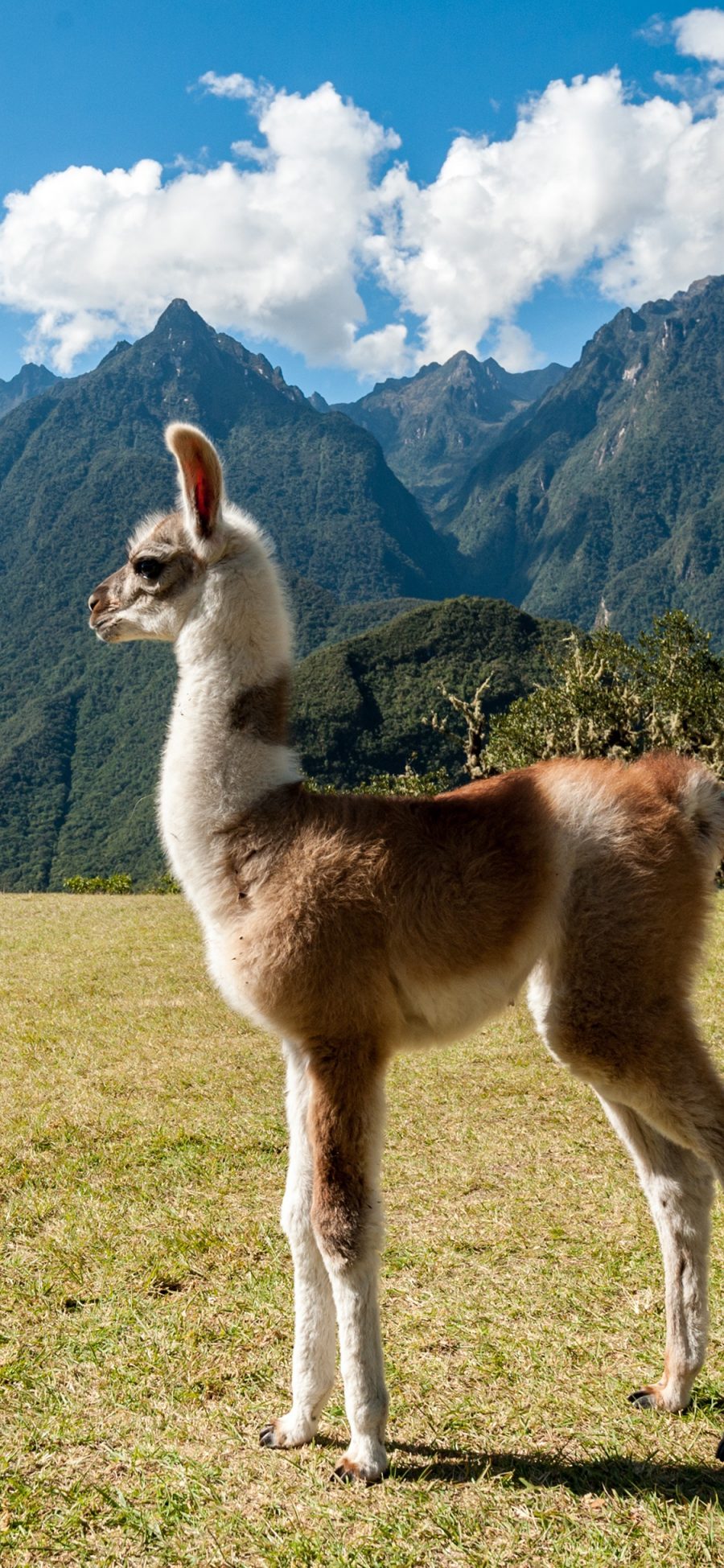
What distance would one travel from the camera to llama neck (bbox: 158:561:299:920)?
2914 mm

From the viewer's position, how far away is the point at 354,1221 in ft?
8.47

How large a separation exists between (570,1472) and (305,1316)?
→ 0.80 metres

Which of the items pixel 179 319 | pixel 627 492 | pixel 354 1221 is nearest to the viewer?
pixel 354 1221

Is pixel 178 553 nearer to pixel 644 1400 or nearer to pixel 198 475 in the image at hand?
Answer: pixel 198 475

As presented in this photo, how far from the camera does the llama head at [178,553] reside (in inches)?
115

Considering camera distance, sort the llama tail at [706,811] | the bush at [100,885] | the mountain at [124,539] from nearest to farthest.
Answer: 1. the llama tail at [706,811]
2. the bush at [100,885]
3. the mountain at [124,539]

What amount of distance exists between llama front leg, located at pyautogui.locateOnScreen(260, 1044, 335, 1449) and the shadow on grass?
0.86 ft

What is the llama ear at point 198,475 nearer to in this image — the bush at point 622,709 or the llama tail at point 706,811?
the llama tail at point 706,811

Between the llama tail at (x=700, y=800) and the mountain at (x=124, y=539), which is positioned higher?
the mountain at (x=124, y=539)

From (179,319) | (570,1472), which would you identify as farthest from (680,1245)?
(179,319)

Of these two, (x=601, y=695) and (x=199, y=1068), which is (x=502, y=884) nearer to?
(x=199, y=1068)

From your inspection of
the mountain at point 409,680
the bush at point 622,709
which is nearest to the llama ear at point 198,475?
the bush at point 622,709

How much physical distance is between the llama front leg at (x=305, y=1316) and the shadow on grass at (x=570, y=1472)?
26 cm

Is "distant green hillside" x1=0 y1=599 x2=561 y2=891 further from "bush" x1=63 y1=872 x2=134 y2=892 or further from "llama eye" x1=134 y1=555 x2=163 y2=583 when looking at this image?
"llama eye" x1=134 y1=555 x2=163 y2=583
